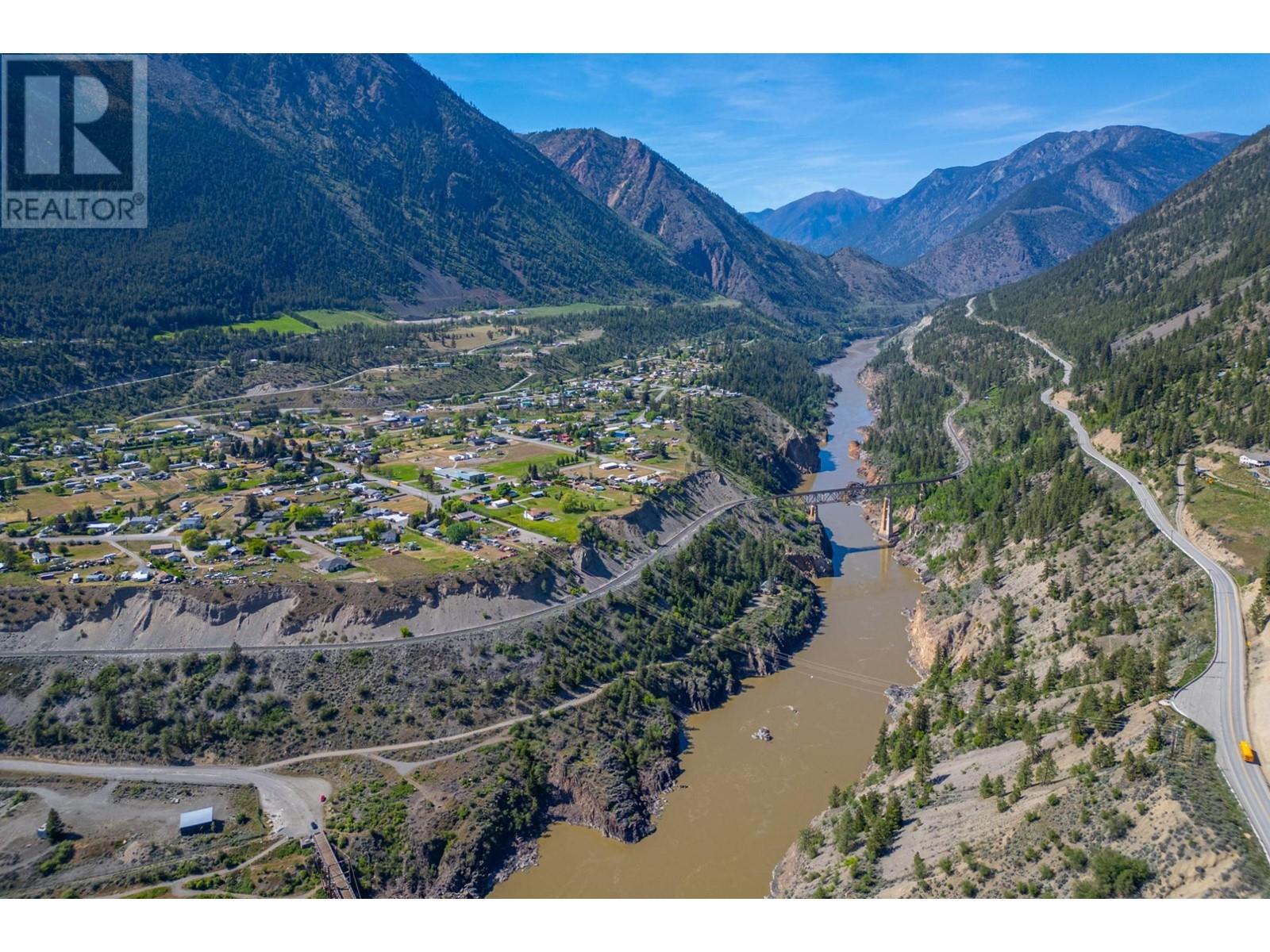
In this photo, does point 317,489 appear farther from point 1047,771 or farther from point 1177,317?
point 1177,317

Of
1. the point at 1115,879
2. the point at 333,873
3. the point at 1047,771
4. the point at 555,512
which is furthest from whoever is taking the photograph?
the point at 555,512

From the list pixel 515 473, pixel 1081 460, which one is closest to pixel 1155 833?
pixel 1081 460

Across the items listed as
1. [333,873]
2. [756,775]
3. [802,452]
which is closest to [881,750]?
[756,775]

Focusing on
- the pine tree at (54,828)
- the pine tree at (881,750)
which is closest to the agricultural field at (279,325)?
the pine tree at (54,828)

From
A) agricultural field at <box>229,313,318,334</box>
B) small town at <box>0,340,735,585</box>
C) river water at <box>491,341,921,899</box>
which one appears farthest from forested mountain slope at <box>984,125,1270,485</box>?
agricultural field at <box>229,313,318,334</box>

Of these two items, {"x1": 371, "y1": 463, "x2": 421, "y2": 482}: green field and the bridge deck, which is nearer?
the bridge deck

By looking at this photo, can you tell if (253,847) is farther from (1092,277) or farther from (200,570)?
(1092,277)

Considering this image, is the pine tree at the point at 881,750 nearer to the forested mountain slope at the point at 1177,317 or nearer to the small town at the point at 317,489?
the small town at the point at 317,489

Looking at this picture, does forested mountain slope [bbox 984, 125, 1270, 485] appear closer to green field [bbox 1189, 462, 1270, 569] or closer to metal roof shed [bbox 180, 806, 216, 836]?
green field [bbox 1189, 462, 1270, 569]
